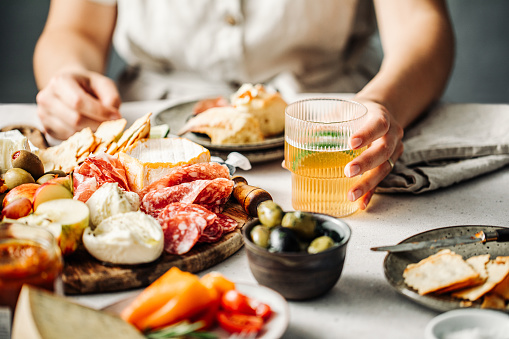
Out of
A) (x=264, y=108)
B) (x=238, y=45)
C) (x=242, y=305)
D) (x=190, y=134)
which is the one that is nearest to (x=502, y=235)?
(x=242, y=305)

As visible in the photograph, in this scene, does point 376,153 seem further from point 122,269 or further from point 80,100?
point 80,100

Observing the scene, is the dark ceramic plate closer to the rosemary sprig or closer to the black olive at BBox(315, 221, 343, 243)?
the black olive at BBox(315, 221, 343, 243)

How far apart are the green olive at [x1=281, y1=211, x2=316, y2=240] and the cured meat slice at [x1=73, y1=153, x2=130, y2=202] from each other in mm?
420

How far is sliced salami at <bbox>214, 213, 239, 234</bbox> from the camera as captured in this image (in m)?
1.01

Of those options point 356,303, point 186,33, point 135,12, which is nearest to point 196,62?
point 186,33

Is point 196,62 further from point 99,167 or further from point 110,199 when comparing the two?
point 110,199

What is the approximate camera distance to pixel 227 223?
40.3 inches

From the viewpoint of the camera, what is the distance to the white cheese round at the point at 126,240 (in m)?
0.86

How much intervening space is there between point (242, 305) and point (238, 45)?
142cm

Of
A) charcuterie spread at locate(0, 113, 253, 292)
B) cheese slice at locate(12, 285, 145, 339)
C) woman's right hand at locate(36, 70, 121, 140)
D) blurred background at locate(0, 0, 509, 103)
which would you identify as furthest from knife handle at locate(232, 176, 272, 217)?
blurred background at locate(0, 0, 509, 103)

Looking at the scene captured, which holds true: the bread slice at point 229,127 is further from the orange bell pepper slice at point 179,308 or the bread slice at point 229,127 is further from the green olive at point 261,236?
the orange bell pepper slice at point 179,308

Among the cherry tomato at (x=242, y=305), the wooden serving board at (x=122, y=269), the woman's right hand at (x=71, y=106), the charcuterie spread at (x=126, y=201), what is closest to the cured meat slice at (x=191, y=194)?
the charcuterie spread at (x=126, y=201)

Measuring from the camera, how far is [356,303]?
0.83 meters

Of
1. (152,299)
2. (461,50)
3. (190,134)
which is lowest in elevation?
(461,50)
